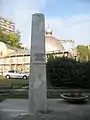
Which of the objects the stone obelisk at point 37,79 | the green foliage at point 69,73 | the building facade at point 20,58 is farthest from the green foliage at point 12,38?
the stone obelisk at point 37,79

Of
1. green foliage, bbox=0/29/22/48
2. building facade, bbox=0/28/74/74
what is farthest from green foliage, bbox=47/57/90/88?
green foliage, bbox=0/29/22/48

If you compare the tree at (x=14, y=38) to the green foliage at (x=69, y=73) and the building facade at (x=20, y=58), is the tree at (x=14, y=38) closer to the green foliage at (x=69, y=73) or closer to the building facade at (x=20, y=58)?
the building facade at (x=20, y=58)

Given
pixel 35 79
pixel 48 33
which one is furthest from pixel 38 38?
pixel 48 33

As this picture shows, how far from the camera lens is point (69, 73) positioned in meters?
24.2

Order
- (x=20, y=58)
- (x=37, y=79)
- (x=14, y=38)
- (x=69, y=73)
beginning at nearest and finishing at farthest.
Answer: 1. (x=37, y=79)
2. (x=69, y=73)
3. (x=20, y=58)
4. (x=14, y=38)

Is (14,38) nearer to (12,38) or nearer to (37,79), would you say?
(12,38)

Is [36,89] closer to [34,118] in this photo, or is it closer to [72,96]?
[34,118]

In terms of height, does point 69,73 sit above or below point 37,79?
above

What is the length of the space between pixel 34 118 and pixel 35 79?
1.62m

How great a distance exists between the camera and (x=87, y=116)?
10492mm

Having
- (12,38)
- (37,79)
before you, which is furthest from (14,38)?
(37,79)

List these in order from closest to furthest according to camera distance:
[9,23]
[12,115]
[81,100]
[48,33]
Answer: [12,115] < [81,100] < [48,33] < [9,23]

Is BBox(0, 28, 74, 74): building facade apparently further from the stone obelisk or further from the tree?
the stone obelisk

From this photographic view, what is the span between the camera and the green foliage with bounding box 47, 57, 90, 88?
942 inches
